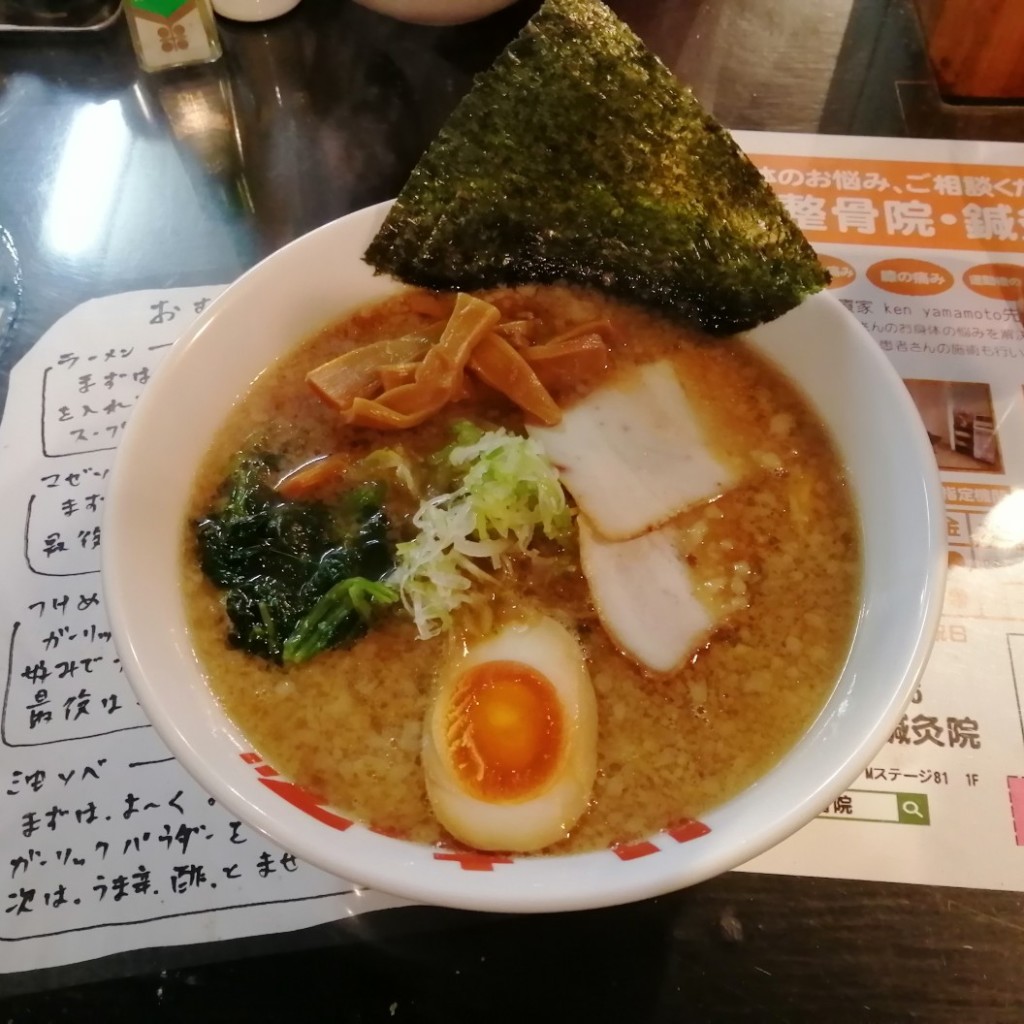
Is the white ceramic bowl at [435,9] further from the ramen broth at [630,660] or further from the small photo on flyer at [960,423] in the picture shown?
the small photo on flyer at [960,423]

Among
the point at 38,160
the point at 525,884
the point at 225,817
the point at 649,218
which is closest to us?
the point at 525,884

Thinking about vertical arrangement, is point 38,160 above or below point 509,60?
above

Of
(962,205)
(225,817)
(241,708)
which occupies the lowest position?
(225,817)

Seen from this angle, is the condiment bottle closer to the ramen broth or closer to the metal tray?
the metal tray

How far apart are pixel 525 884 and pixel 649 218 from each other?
86cm

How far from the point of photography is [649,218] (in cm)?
121

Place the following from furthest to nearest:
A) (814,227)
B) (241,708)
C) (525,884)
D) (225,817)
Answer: (814,227) < (225,817) < (241,708) < (525,884)

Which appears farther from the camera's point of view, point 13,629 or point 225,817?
point 13,629

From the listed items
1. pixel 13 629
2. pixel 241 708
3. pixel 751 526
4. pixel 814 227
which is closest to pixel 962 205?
pixel 814 227

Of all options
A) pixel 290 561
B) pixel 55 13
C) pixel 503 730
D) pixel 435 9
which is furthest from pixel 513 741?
pixel 55 13

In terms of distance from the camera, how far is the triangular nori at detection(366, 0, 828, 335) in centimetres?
119

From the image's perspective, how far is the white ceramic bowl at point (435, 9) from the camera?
159 centimetres

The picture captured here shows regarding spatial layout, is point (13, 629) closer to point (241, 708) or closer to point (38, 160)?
point (241, 708)

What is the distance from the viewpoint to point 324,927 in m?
1.02
